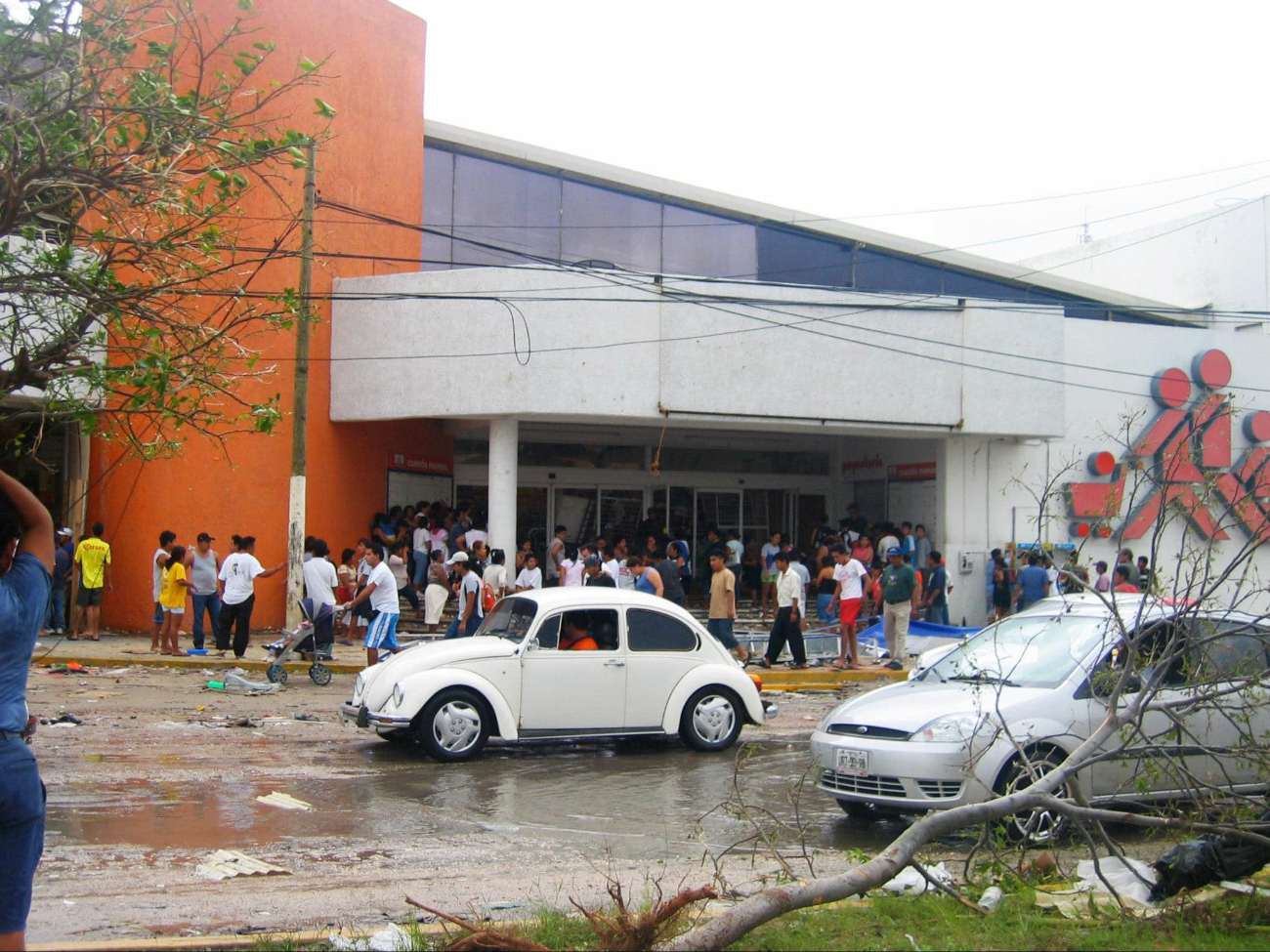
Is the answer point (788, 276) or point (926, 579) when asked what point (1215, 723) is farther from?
point (788, 276)

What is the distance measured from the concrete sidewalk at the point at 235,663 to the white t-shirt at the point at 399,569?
1.58m

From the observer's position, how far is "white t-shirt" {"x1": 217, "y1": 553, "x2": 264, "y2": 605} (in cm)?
1634

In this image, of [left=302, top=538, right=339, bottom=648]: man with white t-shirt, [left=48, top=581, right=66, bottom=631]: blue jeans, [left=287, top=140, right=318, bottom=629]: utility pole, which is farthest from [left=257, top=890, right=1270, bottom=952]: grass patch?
[left=48, top=581, right=66, bottom=631]: blue jeans

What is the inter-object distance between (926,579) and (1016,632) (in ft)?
49.6

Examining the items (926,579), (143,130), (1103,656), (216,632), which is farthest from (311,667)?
(926,579)

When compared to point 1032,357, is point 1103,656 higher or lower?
lower

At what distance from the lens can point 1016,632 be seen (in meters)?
9.27

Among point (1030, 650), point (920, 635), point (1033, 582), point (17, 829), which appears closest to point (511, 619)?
point (1030, 650)

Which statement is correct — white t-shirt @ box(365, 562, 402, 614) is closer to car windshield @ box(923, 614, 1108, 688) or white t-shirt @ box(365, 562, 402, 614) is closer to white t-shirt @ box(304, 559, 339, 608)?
white t-shirt @ box(304, 559, 339, 608)

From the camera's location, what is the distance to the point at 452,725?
35.3 feet

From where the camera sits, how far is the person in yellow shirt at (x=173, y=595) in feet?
55.1

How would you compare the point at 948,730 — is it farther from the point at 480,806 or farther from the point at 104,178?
the point at 104,178

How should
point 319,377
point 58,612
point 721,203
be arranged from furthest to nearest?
point 721,203
point 319,377
point 58,612

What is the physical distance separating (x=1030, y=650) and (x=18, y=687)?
704 centimetres
